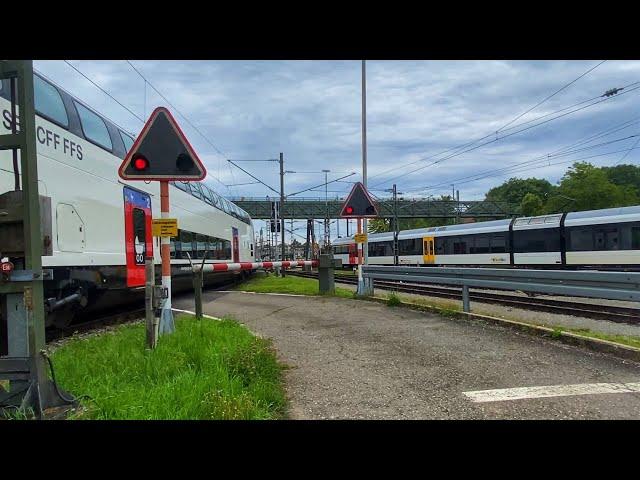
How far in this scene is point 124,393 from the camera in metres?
3.67

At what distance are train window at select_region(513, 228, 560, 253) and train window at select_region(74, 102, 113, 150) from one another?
20.9 meters

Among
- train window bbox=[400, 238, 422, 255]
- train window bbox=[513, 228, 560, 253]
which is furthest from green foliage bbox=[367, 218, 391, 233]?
train window bbox=[513, 228, 560, 253]

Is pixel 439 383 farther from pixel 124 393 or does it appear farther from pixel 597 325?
pixel 597 325

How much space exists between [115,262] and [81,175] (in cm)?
175

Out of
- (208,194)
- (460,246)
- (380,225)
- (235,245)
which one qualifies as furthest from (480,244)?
(380,225)

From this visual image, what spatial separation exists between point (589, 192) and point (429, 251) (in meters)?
27.2

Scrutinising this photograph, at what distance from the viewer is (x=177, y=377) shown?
420cm

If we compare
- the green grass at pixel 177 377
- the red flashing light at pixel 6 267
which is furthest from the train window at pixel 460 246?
the red flashing light at pixel 6 267

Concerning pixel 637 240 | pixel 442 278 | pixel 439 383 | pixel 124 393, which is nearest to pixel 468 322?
pixel 442 278

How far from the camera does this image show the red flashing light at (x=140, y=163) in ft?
18.5

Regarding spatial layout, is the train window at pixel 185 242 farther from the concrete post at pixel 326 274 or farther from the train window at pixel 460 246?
the train window at pixel 460 246

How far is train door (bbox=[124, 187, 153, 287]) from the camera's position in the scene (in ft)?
31.4

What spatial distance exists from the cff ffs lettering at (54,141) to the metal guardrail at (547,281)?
676 centimetres

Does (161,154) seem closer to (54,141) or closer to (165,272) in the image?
(165,272)
